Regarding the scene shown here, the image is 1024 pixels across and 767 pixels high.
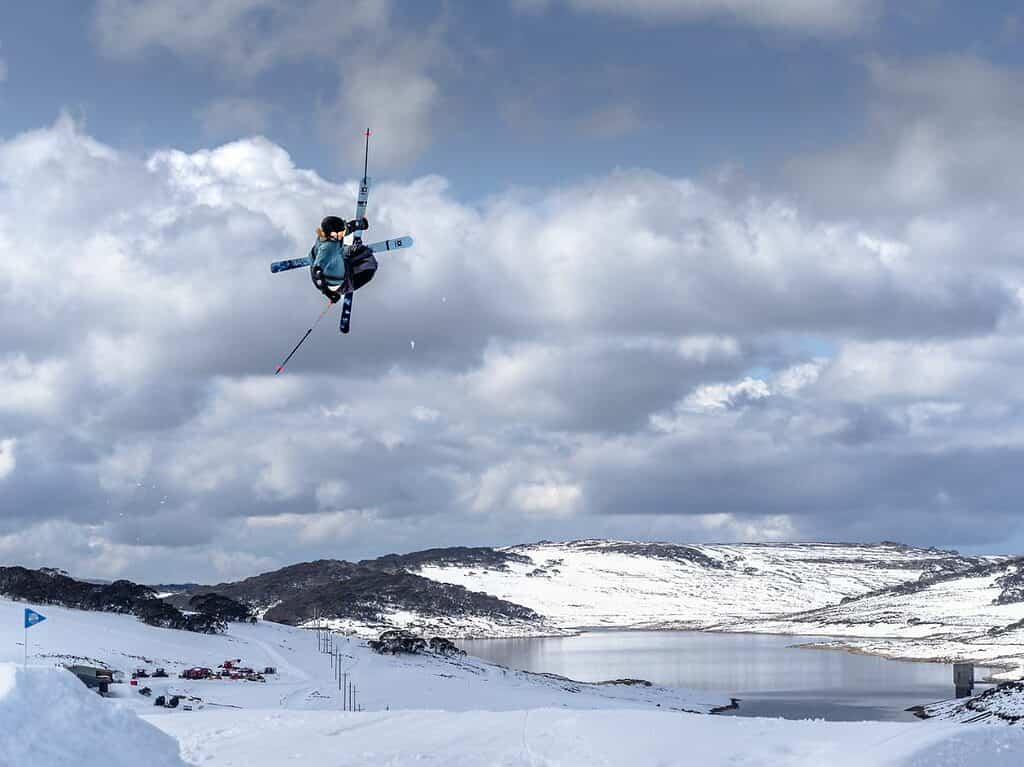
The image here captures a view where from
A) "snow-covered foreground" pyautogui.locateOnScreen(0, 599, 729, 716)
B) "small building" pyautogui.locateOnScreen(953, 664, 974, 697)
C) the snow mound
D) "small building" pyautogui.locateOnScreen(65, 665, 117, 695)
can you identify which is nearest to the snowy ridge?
"small building" pyautogui.locateOnScreen(953, 664, 974, 697)

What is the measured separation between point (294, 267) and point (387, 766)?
2150 centimetres

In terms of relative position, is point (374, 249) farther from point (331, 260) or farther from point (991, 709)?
point (991, 709)

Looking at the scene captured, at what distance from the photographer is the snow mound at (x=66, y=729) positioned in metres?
35.0

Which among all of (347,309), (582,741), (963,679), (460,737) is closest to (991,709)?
(963,679)

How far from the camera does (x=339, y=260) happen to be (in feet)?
112

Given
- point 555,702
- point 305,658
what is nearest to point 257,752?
point 555,702

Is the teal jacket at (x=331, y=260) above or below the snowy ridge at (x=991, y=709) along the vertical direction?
above

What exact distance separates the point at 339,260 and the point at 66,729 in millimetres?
17121

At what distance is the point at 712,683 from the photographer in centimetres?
19000

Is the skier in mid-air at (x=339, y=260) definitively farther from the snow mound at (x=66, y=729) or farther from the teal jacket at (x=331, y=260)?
the snow mound at (x=66, y=729)

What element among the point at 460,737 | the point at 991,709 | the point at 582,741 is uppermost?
the point at 582,741

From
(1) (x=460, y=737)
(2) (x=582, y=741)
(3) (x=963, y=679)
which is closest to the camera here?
(2) (x=582, y=741)

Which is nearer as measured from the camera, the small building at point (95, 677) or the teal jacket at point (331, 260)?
the teal jacket at point (331, 260)

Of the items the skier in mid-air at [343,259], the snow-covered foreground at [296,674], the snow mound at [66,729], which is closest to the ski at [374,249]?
the skier in mid-air at [343,259]
